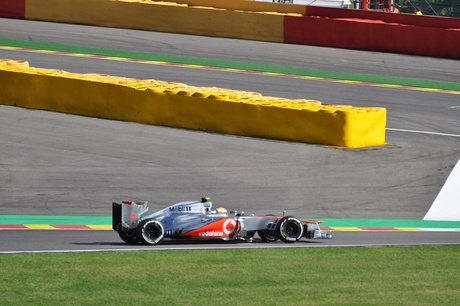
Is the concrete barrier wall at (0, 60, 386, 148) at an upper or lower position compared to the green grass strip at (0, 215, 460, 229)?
upper

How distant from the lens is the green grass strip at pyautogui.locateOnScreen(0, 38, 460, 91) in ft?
97.0

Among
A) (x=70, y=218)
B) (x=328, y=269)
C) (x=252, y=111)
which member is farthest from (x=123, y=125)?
(x=328, y=269)

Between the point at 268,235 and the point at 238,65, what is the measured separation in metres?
18.3

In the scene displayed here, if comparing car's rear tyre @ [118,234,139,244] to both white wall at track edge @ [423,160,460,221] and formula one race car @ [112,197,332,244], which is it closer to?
formula one race car @ [112,197,332,244]

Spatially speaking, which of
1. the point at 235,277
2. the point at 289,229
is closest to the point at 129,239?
the point at 289,229

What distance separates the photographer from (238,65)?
31203 mm

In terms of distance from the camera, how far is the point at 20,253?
39.5 ft

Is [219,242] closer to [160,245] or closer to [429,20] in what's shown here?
[160,245]

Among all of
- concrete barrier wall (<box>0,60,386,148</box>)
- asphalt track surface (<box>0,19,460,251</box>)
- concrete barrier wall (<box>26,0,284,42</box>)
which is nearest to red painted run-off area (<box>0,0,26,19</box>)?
concrete barrier wall (<box>26,0,284,42</box>)

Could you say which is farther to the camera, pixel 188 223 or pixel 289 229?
pixel 289 229

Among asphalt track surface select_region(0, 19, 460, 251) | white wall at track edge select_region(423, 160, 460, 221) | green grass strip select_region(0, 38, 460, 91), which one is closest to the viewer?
asphalt track surface select_region(0, 19, 460, 251)

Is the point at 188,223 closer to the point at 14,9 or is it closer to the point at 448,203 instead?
the point at 448,203

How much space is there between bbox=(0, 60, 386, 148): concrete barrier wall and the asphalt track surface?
352 mm

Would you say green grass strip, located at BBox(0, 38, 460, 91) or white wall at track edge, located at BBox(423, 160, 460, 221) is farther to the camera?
green grass strip, located at BBox(0, 38, 460, 91)
